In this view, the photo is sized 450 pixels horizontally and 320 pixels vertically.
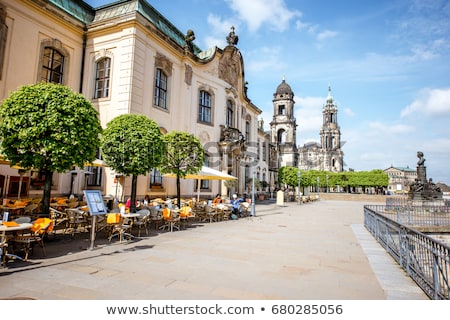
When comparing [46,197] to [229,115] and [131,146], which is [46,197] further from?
[229,115]

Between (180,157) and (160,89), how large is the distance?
7.20 m

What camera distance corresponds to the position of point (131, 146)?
10586mm

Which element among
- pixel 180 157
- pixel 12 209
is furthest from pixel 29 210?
pixel 180 157

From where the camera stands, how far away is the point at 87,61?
Result: 17.1 m

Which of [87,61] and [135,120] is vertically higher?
[87,61]

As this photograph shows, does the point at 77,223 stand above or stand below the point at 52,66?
below

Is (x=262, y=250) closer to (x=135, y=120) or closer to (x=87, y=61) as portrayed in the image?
(x=135, y=120)

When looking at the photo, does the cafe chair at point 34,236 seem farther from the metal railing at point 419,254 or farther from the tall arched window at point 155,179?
the tall arched window at point 155,179

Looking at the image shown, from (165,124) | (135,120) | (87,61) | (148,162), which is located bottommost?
(148,162)

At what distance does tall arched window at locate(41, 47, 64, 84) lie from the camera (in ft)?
49.8

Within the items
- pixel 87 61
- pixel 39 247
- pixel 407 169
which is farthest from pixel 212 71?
pixel 407 169
